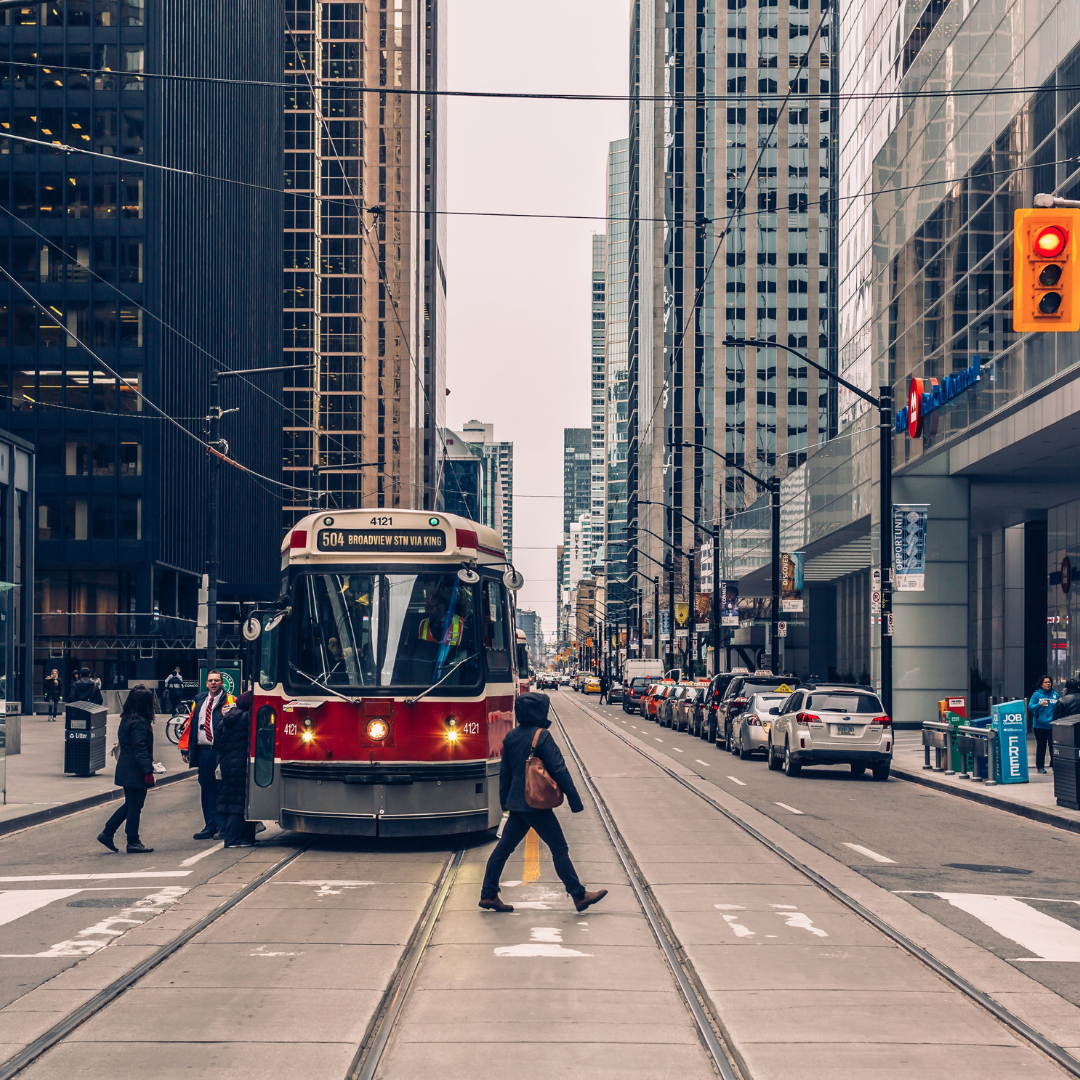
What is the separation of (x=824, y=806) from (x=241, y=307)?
2812 inches

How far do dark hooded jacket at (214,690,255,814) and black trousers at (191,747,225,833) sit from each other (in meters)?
0.88

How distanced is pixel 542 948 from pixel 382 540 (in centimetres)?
603

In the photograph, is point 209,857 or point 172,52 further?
point 172,52

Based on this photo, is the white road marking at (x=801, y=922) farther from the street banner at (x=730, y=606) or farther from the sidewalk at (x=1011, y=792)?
the street banner at (x=730, y=606)

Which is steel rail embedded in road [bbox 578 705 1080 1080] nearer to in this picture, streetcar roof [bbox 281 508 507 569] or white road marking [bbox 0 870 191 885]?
streetcar roof [bbox 281 508 507 569]

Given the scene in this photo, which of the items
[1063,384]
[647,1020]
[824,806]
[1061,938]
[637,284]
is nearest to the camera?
[647,1020]

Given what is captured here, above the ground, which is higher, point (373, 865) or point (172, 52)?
point (172, 52)

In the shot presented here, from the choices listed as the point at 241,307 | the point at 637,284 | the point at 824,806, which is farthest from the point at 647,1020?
the point at 637,284

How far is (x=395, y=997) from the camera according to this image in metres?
7.98

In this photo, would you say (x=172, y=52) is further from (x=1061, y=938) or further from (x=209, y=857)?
(x=1061, y=938)

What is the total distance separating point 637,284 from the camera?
17612cm

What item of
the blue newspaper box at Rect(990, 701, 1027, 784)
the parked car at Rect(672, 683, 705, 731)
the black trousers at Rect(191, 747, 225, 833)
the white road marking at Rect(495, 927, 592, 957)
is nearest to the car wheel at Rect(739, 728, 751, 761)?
the blue newspaper box at Rect(990, 701, 1027, 784)

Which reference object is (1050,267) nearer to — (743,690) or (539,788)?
(539,788)

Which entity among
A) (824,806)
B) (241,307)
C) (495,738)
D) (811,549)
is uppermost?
(241,307)
